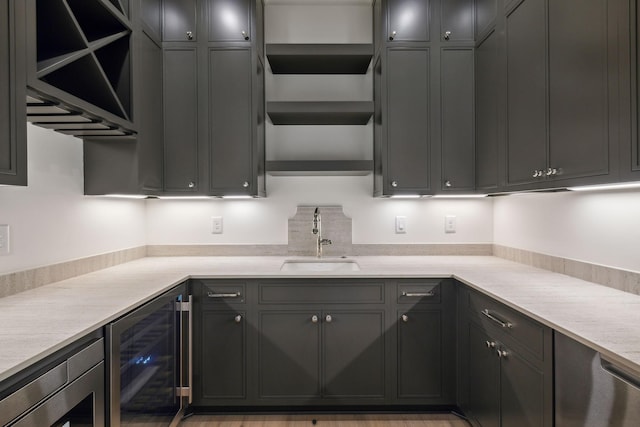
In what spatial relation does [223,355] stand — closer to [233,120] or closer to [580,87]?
[233,120]

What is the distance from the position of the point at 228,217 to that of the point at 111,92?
4.24ft

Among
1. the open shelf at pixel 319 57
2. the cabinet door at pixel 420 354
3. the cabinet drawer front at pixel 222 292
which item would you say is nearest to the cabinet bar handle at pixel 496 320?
the cabinet door at pixel 420 354

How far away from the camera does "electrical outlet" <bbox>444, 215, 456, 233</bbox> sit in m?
3.02

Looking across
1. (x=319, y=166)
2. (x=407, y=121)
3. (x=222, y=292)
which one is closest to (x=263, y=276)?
(x=222, y=292)

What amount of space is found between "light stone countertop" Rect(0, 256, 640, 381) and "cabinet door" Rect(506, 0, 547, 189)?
1.87 feet

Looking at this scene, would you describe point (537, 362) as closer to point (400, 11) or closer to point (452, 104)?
point (452, 104)

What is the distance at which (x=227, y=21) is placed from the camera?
2604 millimetres

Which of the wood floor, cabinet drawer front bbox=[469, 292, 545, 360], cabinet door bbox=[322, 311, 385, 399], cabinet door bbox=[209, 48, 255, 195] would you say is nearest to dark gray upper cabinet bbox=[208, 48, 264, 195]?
cabinet door bbox=[209, 48, 255, 195]

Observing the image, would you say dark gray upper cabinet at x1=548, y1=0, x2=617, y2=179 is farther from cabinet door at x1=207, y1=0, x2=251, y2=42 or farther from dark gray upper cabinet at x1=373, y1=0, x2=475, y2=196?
cabinet door at x1=207, y1=0, x2=251, y2=42

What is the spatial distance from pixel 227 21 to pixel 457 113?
1.65 meters

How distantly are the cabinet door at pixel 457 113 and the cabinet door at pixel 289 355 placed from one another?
134cm

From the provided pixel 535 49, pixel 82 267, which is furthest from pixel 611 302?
pixel 82 267

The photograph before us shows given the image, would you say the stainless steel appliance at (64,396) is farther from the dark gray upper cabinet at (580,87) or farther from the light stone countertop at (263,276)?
the dark gray upper cabinet at (580,87)

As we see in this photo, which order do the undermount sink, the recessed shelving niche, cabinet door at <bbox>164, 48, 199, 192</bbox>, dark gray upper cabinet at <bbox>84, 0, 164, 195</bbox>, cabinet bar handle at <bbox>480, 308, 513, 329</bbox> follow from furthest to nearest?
1. the undermount sink
2. cabinet door at <bbox>164, 48, 199, 192</bbox>
3. dark gray upper cabinet at <bbox>84, 0, 164, 195</bbox>
4. cabinet bar handle at <bbox>480, 308, 513, 329</bbox>
5. the recessed shelving niche
